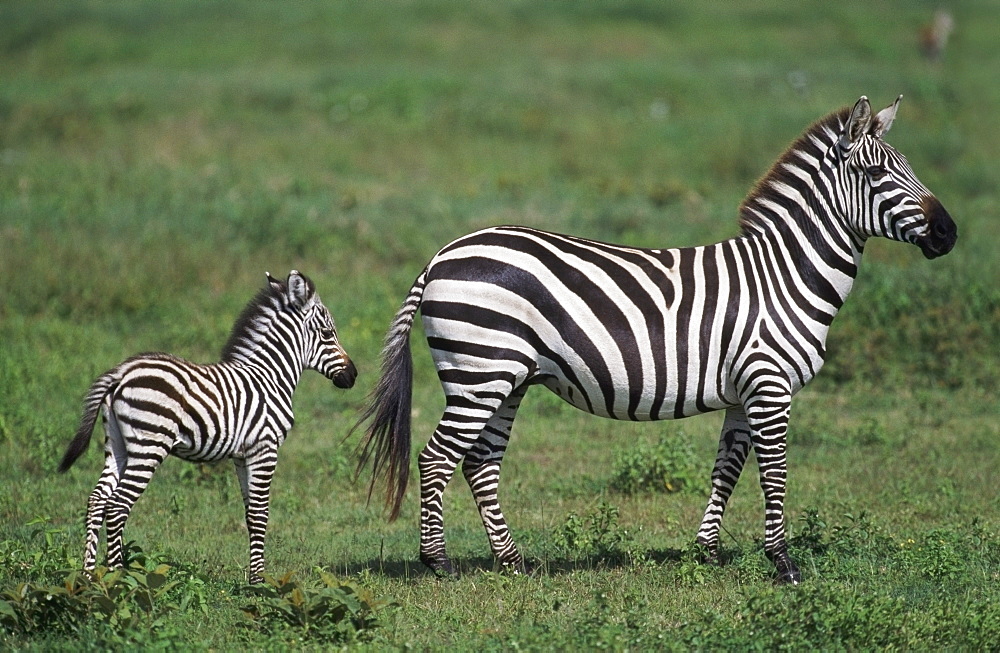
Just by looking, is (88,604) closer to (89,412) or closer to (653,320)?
(89,412)

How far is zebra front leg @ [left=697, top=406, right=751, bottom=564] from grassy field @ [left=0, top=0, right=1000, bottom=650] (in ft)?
0.75

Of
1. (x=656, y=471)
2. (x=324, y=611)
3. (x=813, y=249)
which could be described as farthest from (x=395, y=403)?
(x=656, y=471)

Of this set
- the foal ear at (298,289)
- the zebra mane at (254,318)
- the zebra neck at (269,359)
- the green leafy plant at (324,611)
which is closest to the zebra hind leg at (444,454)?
the zebra neck at (269,359)

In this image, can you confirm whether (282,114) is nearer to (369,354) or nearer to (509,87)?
(509,87)

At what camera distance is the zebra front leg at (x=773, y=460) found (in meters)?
6.96

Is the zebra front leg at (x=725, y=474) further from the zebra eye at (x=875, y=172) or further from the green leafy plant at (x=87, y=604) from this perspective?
the green leafy plant at (x=87, y=604)

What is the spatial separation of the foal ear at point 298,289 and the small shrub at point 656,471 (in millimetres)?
3460

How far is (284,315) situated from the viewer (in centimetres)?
700

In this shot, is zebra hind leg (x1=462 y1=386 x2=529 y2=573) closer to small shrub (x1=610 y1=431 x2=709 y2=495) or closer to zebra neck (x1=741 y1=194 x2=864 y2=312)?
zebra neck (x1=741 y1=194 x2=864 y2=312)

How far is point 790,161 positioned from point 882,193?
24.4 inches

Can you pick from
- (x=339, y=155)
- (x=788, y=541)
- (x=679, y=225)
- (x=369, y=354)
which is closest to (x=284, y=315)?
(x=788, y=541)

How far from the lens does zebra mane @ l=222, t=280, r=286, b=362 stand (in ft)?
22.9

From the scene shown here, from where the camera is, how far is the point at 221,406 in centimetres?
657

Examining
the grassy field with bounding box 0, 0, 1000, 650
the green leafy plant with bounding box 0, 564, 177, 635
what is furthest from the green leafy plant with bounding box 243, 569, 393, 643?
the green leafy plant with bounding box 0, 564, 177, 635
